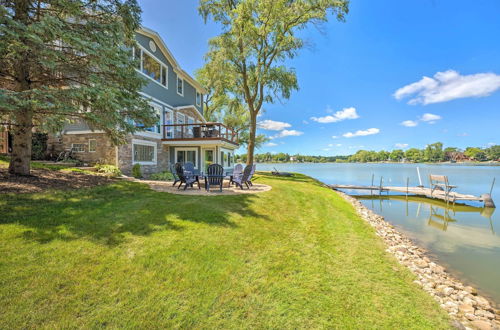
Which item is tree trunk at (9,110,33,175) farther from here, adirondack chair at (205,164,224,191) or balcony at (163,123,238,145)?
balcony at (163,123,238,145)

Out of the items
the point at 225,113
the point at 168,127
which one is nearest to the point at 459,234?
the point at 168,127

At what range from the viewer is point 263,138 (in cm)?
3409

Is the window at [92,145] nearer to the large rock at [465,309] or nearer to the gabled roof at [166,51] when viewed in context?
the gabled roof at [166,51]

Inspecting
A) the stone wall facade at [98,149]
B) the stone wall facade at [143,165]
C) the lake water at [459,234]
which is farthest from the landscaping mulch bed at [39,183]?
the lake water at [459,234]

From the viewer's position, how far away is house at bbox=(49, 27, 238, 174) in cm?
1099

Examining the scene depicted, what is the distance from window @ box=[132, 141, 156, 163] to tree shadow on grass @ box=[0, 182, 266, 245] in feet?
19.3

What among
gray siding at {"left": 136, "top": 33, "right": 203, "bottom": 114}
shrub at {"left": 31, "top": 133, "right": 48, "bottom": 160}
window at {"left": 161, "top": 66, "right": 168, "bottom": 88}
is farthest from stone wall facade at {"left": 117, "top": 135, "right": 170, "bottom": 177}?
shrub at {"left": 31, "top": 133, "right": 48, "bottom": 160}

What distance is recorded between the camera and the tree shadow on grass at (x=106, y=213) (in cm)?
362

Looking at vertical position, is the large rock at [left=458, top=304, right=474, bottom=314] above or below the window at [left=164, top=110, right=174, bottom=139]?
below

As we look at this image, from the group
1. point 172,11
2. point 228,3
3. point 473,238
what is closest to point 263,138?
point 228,3

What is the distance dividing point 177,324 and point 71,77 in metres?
7.37

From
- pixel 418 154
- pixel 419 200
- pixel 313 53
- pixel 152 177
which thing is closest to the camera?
pixel 152 177

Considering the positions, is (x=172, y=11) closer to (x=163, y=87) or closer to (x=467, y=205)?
(x=163, y=87)

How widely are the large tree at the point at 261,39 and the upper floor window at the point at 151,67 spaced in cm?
402
